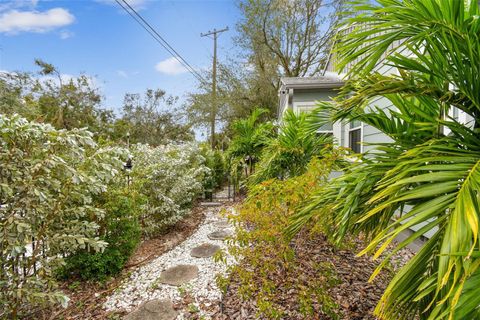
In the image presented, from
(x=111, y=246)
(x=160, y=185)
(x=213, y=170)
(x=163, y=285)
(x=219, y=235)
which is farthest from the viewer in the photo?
(x=213, y=170)

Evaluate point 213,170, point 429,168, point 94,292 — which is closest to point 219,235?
point 94,292

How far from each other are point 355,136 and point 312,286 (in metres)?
4.90

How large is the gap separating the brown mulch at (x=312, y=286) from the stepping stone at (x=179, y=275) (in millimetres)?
697

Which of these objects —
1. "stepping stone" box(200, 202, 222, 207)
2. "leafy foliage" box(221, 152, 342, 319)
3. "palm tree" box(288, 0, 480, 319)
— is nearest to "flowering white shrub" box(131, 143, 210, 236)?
"stepping stone" box(200, 202, 222, 207)

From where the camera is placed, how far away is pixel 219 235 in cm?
499

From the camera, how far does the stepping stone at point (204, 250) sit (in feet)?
13.4

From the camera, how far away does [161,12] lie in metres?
9.30

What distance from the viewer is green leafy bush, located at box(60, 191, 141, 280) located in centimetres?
320

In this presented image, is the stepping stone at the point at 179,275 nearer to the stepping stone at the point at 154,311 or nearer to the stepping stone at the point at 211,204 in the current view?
the stepping stone at the point at 154,311

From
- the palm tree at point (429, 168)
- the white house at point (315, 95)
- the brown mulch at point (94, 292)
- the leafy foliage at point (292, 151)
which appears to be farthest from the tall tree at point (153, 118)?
the palm tree at point (429, 168)

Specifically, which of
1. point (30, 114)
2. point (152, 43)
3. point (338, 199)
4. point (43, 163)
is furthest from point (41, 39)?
point (338, 199)

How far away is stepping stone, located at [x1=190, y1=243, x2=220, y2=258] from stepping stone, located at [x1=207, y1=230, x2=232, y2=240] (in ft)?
1.18

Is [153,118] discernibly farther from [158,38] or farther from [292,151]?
[292,151]

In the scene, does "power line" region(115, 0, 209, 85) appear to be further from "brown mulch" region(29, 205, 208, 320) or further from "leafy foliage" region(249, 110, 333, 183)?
"brown mulch" region(29, 205, 208, 320)
